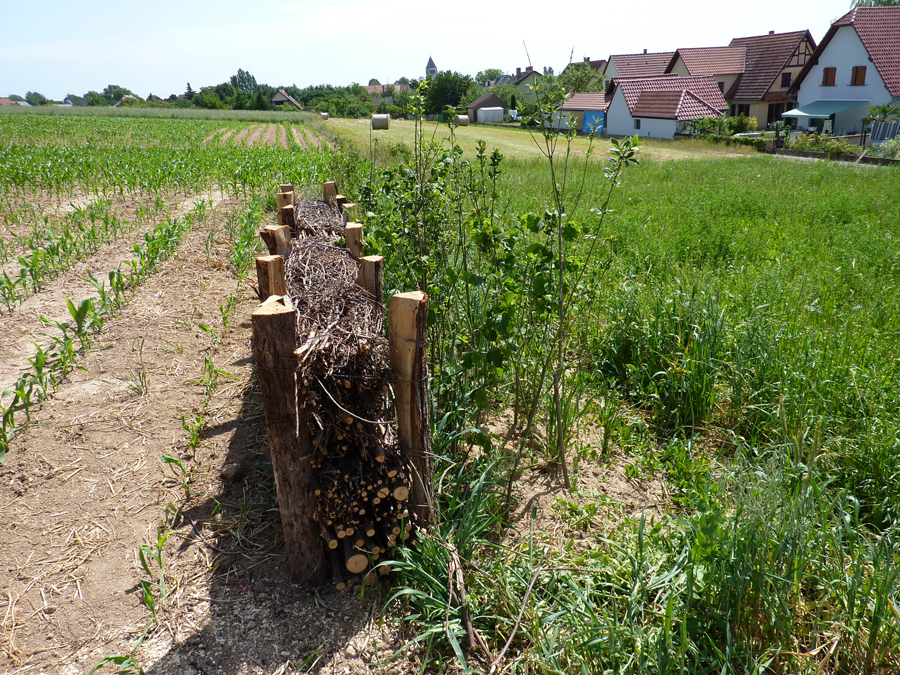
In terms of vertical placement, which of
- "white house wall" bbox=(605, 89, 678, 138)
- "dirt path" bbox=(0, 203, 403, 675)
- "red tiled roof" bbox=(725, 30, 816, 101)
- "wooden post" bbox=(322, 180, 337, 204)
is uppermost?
"red tiled roof" bbox=(725, 30, 816, 101)

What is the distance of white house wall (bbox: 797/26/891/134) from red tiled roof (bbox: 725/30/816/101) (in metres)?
5.68

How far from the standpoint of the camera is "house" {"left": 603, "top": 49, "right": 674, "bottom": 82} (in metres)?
50.2

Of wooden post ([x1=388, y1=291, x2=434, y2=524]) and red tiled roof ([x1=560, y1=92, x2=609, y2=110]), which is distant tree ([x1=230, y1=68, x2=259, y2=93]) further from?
wooden post ([x1=388, y1=291, x2=434, y2=524])

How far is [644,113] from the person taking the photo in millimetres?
37156

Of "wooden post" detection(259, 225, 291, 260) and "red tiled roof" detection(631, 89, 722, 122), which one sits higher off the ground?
"red tiled roof" detection(631, 89, 722, 122)

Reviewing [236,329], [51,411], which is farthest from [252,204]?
[51,411]

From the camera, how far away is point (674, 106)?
1385 inches

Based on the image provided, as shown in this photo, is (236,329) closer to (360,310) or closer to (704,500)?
(360,310)

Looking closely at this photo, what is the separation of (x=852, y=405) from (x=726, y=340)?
101 centimetres

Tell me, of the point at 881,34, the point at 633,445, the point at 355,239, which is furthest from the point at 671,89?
the point at 633,445

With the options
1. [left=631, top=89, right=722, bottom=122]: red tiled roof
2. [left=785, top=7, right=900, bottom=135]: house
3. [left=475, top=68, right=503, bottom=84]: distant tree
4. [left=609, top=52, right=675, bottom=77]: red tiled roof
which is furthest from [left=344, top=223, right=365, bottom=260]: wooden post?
[left=475, top=68, right=503, bottom=84]: distant tree

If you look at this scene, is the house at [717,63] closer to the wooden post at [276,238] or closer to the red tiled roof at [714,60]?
the red tiled roof at [714,60]

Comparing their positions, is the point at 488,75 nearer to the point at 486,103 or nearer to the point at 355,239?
the point at 486,103

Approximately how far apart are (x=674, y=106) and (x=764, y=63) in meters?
11.6
